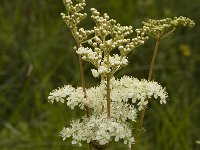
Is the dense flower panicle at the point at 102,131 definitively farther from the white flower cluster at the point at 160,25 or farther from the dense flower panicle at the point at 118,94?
the white flower cluster at the point at 160,25

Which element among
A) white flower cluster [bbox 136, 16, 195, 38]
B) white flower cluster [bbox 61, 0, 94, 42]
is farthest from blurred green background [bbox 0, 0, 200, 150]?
white flower cluster [bbox 61, 0, 94, 42]

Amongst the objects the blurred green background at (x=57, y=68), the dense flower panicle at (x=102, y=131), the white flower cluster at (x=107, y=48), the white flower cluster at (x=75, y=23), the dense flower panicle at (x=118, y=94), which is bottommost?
the dense flower panicle at (x=102, y=131)

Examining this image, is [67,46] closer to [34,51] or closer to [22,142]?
[34,51]

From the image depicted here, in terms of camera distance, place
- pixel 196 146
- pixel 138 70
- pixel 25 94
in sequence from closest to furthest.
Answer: pixel 196 146, pixel 25 94, pixel 138 70

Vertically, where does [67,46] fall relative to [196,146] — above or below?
above

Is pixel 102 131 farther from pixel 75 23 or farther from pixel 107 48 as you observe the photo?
pixel 75 23

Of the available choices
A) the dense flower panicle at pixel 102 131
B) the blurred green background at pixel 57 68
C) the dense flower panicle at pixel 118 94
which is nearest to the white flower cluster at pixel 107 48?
the dense flower panicle at pixel 118 94

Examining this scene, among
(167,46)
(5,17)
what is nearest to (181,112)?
(167,46)
